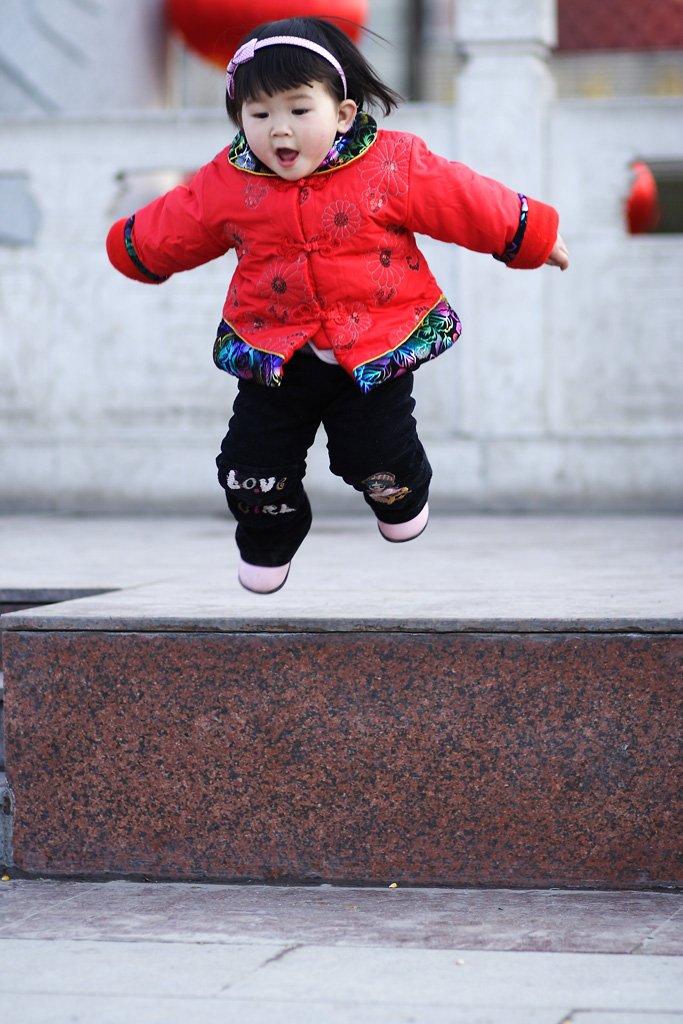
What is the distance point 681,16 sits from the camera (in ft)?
33.9

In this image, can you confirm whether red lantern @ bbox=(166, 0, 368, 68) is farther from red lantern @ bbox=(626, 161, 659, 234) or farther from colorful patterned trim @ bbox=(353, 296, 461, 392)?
colorful patterned trim @ bbox=(353, 296, 461, 392)

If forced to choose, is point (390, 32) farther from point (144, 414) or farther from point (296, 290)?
point (296, 290)

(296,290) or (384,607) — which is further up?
(296,290)

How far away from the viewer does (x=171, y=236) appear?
9.34 ft

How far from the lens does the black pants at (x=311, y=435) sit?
112 inches

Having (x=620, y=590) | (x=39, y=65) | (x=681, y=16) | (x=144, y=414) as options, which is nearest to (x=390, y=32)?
(x=681, y=16)

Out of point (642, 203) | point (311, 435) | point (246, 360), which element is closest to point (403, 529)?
point (311, 435)

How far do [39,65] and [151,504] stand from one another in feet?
8.18

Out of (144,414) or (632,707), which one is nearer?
(632,707)

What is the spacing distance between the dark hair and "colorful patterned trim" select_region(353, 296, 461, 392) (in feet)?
1.66

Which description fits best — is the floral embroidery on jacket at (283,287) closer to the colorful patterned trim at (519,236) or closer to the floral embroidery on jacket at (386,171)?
the floral embroidery on jacket at (386,171)

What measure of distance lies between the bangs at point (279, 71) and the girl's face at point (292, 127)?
0.02 meters

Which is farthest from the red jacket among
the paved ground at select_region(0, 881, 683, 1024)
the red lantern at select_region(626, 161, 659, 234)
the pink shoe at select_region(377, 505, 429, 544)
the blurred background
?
the red lantern at select_region(626, 161, 659, 234)

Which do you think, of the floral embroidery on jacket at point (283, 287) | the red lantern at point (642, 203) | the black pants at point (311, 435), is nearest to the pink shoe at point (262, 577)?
the black pants at point (311, 435)
